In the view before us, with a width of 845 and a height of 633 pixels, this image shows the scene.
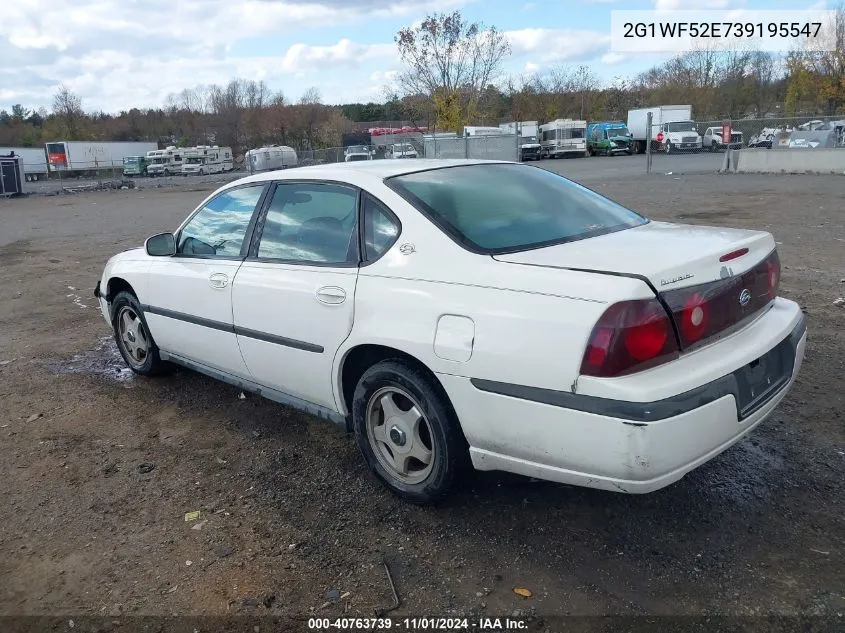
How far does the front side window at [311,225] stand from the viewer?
345 cm

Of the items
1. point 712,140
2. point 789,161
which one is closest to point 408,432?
point 789,161

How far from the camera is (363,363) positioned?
3.36 meters

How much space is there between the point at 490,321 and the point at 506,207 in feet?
3.00

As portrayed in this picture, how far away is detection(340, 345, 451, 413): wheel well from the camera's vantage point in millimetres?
3008

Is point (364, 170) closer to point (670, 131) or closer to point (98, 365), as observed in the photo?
point (98, 365)

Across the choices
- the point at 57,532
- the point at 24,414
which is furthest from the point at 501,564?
the point at 24,414

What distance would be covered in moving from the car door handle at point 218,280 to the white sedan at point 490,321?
18 mm

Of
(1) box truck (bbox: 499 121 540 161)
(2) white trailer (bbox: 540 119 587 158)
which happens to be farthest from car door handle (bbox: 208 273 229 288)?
(2) white trailer (bbox: 540 119 587 158)

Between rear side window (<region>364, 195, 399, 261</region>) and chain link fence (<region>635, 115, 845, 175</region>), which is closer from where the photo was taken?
rear side window (<region>364, 195, 399, 261</region>)

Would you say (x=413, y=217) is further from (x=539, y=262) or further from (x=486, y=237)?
(x=539, y=262)

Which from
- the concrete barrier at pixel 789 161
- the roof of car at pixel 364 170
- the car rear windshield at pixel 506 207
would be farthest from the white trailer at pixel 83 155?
the car rear windshield at pixel 506 207

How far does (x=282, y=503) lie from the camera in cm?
336

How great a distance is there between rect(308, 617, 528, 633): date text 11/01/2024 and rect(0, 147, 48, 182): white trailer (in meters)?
64.2

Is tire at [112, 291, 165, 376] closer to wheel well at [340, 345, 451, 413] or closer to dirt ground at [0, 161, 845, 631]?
dirt ground at [0, 161, 845, 631]
